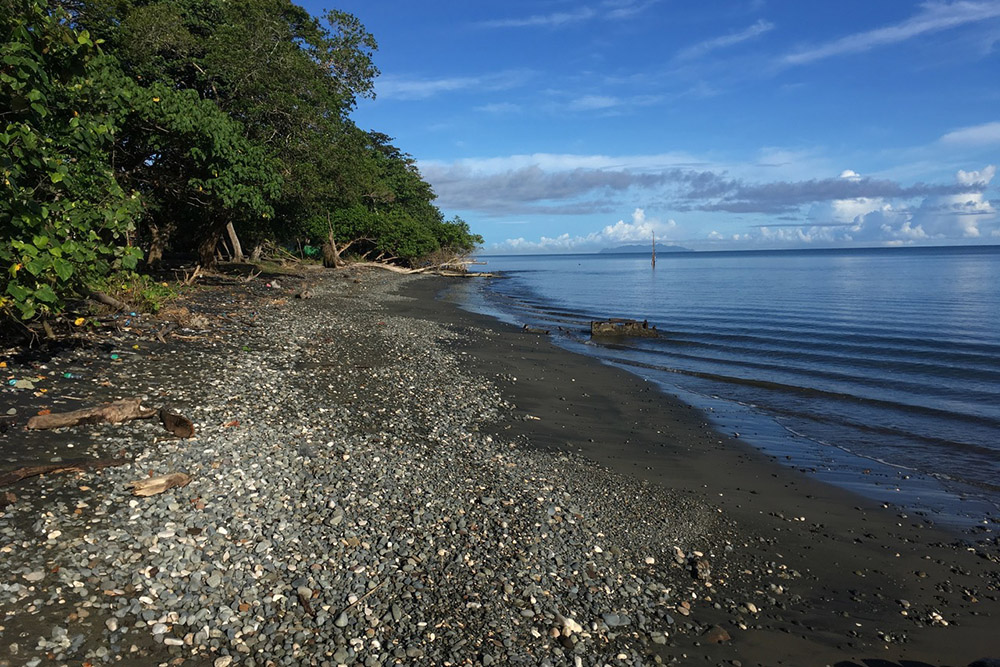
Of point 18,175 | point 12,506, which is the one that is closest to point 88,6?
point 18,175

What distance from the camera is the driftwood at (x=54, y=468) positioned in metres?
6.45

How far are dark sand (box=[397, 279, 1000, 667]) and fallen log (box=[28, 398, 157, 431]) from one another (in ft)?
20.0

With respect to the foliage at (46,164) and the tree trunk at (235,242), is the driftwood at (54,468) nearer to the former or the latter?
the foliage at (46,164)

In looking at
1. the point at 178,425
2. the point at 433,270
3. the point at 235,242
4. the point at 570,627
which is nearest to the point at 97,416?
the point at 178,425

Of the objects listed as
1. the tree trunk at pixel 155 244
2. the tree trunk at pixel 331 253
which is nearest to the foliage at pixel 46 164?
the tree trunk at pixel 155 244

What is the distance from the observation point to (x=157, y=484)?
6754 mm

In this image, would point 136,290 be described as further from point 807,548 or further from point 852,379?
point 852,379

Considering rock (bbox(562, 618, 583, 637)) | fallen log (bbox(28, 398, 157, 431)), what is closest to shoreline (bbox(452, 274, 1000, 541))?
rock (bbox(562, 618, 583, 637))

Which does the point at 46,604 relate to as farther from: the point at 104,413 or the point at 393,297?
the point at 393,297

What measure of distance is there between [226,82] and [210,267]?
33.5 feet

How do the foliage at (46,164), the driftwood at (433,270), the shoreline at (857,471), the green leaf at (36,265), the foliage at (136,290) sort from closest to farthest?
the foliage at (46,164) → the green leaf at (36,265) → the shoreline at (857,471) → the foliage at (136,290) → the driftwood at (433,270)

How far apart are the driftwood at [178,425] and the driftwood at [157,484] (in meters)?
1.35

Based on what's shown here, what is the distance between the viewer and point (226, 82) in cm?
2531

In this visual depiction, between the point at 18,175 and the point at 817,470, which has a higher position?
the point at 18,175
